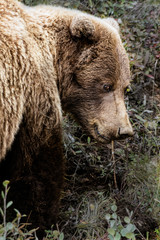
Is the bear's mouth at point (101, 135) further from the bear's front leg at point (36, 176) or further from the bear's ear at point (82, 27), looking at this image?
the bear's ear at point (82, 27)

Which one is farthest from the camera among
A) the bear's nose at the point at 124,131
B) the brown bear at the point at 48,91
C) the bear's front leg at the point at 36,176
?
the bear's nose at the point at 124,131

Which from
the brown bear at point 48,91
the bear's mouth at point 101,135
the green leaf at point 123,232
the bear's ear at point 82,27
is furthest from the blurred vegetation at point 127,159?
the bear's ear at point 82,27

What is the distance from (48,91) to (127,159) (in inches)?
82.9

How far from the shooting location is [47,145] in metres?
3.72

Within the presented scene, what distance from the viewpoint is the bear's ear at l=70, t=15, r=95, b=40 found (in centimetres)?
385

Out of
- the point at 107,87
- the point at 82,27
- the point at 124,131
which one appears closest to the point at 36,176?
the point at 124,131

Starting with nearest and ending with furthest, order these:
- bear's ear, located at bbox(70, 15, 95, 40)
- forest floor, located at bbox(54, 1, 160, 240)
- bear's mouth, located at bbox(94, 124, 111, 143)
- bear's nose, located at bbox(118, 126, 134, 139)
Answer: bear's ear, located at bbox(70, 15, 95, 40)
bear's nose, located at bbox(118, 126, 134, 139)
bear's mouth, located at bbox(94, 124, 111, 143)
forest floor, located at bbox(54, 1, 160, 240)

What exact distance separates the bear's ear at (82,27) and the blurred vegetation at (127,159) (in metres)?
1.78

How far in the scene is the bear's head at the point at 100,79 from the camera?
3982 mm

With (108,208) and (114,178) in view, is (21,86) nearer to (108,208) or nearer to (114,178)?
(108,208)

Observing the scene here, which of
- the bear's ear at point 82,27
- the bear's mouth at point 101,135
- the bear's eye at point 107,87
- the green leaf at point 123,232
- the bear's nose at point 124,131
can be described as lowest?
the green leaf at point 123,232

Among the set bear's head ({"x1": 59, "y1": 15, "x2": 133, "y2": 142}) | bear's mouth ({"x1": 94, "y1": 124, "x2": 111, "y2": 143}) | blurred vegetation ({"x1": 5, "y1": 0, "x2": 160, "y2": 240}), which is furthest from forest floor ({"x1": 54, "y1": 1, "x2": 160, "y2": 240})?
bear's head ({"x1": 59, "y1": 15, "x2": 133, "y2": 142})

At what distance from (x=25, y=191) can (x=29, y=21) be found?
5.88ft

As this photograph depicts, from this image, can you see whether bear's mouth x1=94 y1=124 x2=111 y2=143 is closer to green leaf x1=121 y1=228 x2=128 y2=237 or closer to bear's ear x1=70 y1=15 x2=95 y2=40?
bear's ear x1=70 y1=15 x2=95 y2=40
